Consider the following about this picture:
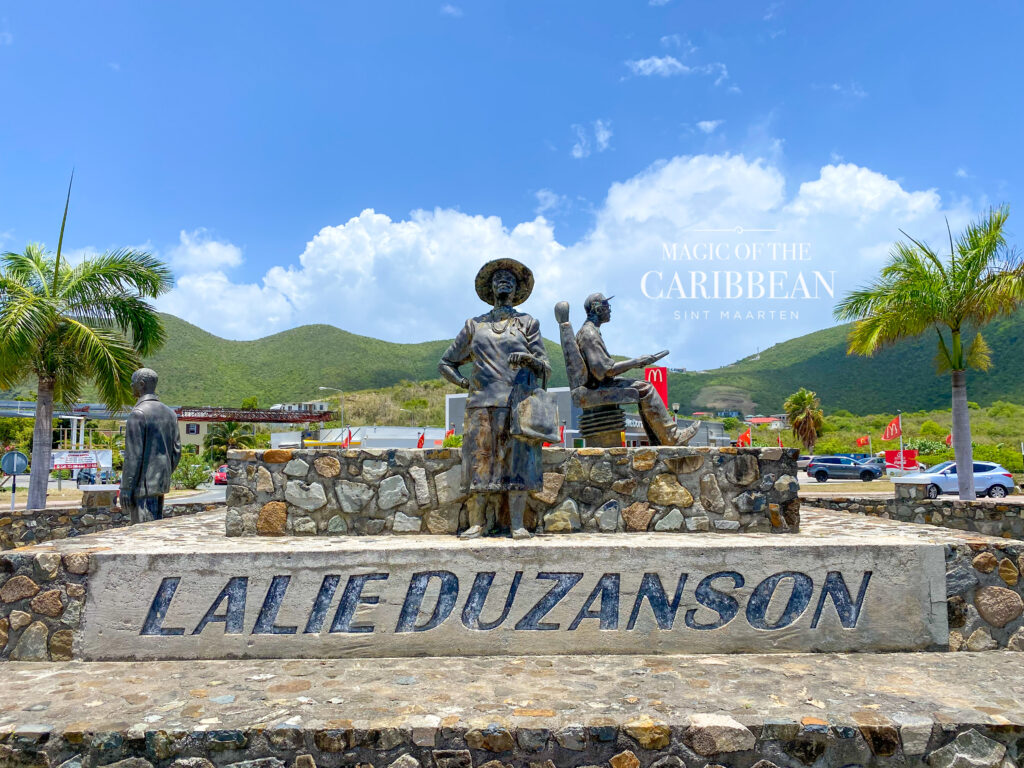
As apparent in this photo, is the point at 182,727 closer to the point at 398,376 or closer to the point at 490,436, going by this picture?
the point at 490,436

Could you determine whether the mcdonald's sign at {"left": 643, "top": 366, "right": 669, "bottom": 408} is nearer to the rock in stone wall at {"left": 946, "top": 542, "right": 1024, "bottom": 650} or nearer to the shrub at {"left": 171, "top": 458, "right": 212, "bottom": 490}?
the rock in stone wall at {"left": 946, "top": 542, "right": 1024, "bottom": 650}

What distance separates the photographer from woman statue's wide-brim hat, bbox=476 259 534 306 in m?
5.64

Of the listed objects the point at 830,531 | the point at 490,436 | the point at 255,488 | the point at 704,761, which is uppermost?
the point at 490,436

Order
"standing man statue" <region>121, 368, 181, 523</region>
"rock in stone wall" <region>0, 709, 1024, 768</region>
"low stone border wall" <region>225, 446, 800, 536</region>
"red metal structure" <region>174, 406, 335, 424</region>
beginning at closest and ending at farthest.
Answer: "rock in stone wall" <region>0, 709, 1024, 768</region>, "low stone border wall" <region>225, 446, 800, 536</region>, "standing man statue" <region>121, 368, 181, 523</region>, "red metal structure" <region>174, 406, 335, 424</region>

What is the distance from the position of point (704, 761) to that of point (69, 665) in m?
3.73

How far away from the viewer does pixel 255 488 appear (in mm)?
5387

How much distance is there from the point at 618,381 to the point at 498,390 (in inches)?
73.6

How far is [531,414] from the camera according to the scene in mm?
5012

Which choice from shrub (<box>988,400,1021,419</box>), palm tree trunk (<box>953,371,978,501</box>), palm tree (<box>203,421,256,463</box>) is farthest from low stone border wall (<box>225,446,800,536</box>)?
shrub (<box>988,400,1021,419</box>)

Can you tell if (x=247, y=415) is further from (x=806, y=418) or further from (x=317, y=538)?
(x=317, y=538)

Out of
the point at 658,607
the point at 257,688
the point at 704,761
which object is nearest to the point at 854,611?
the point at 658,607

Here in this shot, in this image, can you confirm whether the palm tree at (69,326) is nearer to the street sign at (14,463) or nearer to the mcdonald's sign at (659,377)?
the street sign at (14,463)

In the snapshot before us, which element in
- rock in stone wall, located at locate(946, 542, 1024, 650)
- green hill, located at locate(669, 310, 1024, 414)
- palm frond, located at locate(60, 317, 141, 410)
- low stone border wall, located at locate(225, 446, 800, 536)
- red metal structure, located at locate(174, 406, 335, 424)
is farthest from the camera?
green hill, located at locate(669, 310, 1024, 414)

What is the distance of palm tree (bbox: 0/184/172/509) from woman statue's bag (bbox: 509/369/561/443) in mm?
9160
